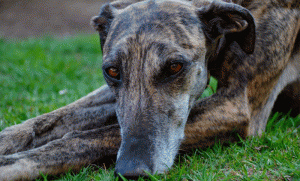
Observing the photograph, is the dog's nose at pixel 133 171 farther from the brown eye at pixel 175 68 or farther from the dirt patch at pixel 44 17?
the dirt patch at pixel 44 17

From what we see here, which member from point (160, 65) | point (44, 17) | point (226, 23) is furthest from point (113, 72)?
point (44, 17)

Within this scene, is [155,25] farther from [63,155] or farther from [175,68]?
[63,155]

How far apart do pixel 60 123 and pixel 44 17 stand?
31.5 feet

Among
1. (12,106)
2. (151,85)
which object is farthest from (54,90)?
(151,85)

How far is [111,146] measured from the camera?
8.64 feet

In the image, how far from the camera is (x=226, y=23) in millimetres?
2791

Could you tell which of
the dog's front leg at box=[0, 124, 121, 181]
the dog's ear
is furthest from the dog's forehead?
the dog's front leg at box=[0, 124, 121, 181]

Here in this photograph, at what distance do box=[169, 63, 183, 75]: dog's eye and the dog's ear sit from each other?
45cm

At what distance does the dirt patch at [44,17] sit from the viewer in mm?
10758

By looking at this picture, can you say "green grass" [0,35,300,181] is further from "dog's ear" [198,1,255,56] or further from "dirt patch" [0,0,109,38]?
"dirt patch" [0,0,109,38]

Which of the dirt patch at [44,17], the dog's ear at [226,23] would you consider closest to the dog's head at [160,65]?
the dog's ear at [226,23]

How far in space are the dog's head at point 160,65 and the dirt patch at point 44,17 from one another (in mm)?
A: 8389

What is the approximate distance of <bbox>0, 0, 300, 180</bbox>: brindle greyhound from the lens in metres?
2.33

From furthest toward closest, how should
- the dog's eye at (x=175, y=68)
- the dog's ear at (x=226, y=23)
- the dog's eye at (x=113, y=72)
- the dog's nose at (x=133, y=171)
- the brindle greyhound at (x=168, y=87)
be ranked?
the dog's ear at (x=226, y=23)
the dog's eye at (x=113, y=72)
the dog's eye at (x=175, y=68)
the brindle greyhound at (x=168, y=87)
the dog's nose at (x=133, y=171)
